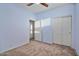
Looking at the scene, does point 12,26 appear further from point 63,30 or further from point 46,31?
point 63,30

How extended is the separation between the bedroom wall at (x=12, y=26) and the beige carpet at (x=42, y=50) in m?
0.24

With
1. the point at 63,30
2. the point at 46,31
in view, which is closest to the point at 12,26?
the point at 46,31

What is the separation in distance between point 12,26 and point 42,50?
129 cm

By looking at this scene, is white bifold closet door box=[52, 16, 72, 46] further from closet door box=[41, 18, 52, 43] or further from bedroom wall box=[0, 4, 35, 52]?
bedroom wall box=[0, 4, 35, 52]

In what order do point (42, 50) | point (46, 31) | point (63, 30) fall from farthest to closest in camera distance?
point (46, 31)
point (42, 50)
point (63, 30)

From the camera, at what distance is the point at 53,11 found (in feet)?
7.32

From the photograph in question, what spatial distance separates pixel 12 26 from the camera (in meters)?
2.63

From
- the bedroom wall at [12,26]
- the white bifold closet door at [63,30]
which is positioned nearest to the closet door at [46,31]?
the white bifold closet door at [63,30]

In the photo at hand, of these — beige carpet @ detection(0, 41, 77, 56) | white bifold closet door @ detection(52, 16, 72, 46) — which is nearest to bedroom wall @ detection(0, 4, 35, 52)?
beige carpet @ detection(0, 41, 77, 56)

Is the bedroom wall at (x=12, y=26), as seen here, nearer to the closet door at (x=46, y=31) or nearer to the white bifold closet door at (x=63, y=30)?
the closet door at (x=46, y=31)

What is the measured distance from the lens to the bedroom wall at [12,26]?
2.33 metres

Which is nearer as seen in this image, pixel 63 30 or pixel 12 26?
pixel 63 30

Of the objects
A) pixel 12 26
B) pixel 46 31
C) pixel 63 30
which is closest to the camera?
pixel 63 30

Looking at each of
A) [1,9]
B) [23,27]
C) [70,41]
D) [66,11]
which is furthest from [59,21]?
[1,9]
